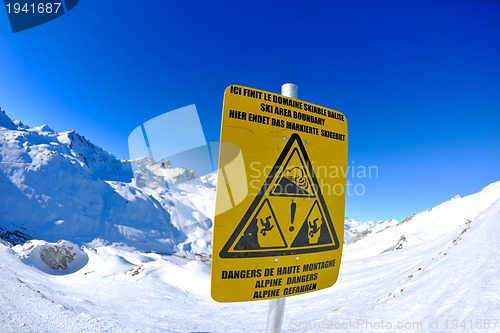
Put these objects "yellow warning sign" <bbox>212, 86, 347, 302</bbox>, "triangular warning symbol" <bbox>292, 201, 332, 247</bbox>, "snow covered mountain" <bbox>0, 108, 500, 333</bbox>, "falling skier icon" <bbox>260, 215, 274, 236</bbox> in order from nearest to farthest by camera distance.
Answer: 1. "yellow warning sign" <bbox>212, 86, 347, 302</bbox>
2. "falling skier icon" <bbox>260, 215, 274, 236</bbox>
3. "triangular warning symbol" <bbox>292, 201, 332, 247</bbox>
4. "snow covered mountain" <bbox>0, 108, 500, 333</bbox>

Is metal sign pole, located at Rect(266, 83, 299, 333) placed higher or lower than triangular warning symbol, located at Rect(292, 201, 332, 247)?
lower

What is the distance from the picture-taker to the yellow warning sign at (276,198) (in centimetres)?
173

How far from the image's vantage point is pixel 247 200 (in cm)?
176

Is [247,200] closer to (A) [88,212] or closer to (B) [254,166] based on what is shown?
(B) [254,166]

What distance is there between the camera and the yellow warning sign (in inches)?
68.3

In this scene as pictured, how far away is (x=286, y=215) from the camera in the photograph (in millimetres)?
1918

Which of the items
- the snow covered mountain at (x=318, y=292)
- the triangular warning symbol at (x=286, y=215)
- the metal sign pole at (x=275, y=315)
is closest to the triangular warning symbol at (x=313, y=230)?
the triangular warning symbol at (x=286, y=215)

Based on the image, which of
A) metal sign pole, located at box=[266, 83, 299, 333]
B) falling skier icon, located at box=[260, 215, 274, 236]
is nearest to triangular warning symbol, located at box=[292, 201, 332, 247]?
falling skier icon, located at box=[260, 215, 274, 236]

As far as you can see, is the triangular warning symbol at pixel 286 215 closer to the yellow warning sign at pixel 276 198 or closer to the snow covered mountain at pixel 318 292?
the yellow warning sign at pixel 276 198

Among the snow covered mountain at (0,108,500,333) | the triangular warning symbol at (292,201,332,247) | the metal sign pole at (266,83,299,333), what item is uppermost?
the triangular warning symbol at (292,201,332,247)

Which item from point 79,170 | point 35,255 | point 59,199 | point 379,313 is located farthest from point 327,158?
point 79,170

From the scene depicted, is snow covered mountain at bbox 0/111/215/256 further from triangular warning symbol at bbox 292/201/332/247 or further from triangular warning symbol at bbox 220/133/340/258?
triangular warning symbol at bbox 292/201/332/247

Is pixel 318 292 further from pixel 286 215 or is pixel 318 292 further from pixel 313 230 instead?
pixel 286 215

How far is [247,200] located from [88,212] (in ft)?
446
